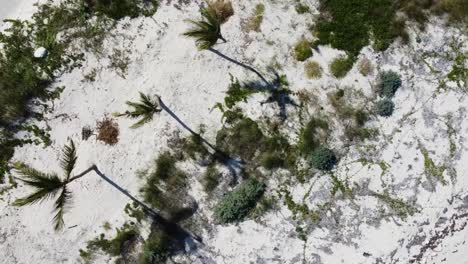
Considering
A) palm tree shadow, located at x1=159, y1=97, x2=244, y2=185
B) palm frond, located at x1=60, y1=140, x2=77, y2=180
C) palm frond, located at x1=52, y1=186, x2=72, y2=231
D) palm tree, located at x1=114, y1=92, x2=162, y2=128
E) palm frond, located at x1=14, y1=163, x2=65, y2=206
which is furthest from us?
palm tree shadow, located at x1=159, y1=97, x2=244, y2=185

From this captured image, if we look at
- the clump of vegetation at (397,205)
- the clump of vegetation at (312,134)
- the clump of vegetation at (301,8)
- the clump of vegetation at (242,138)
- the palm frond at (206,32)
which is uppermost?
the clump of vegetation at (301,8)

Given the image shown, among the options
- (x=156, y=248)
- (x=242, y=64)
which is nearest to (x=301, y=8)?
(x=242, y=64)

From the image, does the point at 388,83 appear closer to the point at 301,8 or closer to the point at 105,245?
the point at 301,8

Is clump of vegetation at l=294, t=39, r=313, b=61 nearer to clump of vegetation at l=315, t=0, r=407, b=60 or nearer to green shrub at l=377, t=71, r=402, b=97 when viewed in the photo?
clump of vegetation at l=315, t=0, r=407, b=60

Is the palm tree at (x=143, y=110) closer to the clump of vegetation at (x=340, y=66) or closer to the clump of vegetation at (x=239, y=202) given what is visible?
the clump of vegetation at (x=239, y=202)

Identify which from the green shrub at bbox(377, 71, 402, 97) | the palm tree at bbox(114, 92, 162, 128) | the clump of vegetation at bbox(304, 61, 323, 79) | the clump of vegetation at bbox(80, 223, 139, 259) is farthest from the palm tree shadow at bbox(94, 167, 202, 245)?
the green shrub at bbox(377, 71, 402, 97)

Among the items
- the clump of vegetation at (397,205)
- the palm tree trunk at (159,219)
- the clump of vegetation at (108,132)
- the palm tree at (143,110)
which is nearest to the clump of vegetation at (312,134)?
the clump of vegetation at (397,205)

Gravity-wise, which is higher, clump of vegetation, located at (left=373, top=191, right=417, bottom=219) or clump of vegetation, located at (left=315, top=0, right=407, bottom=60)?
clump of vegetation, located at (left=315, top=0, right=407, bottom=60)
